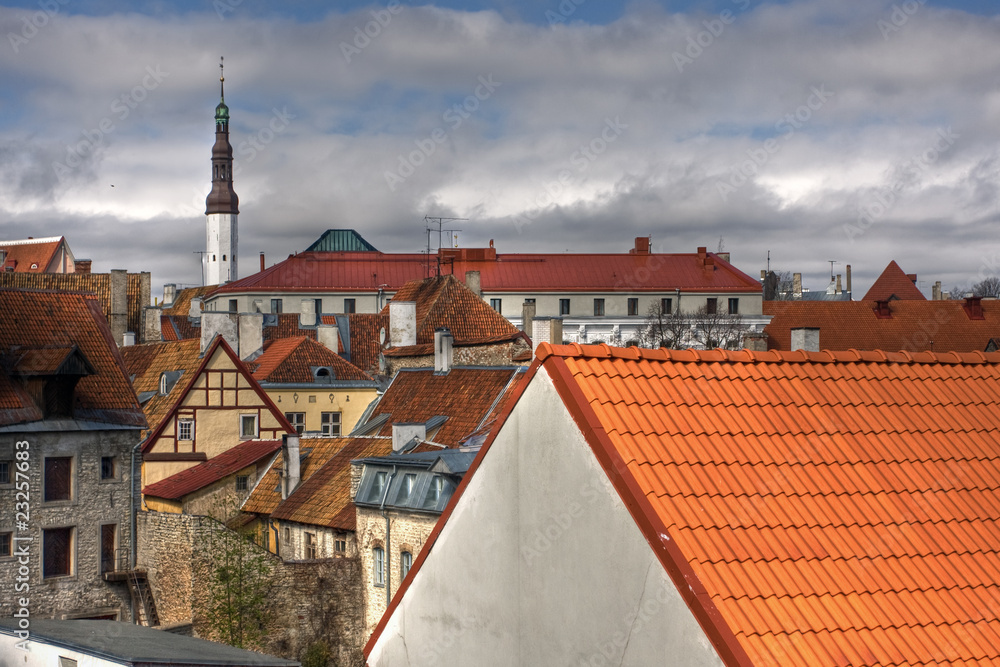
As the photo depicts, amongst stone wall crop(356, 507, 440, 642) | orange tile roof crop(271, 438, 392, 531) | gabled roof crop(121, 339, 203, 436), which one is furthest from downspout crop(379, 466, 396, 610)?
gabled roof crop(121, 339, 203, 436)

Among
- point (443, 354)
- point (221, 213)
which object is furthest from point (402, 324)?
point (221, 213)

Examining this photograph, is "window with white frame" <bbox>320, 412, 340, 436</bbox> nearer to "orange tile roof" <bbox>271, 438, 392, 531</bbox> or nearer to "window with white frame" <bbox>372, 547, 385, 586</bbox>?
"orange tile roof" <bbox>271, 438, 392, 531</bbox>

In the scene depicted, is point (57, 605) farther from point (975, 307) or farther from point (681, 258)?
point (681, 258)

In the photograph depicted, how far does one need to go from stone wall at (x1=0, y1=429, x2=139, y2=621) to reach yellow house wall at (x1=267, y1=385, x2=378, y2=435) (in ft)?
51.3

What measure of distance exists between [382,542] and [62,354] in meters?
10.2

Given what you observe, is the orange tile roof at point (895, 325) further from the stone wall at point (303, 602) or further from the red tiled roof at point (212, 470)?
the stone wall at point (303, 602)

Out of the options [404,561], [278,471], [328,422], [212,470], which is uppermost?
[328,422]

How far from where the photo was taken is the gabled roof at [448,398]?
113 feet

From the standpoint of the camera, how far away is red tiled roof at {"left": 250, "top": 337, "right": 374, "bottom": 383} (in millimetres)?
49719

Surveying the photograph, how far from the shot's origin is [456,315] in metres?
58.6

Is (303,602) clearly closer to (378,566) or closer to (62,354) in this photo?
(378,566)

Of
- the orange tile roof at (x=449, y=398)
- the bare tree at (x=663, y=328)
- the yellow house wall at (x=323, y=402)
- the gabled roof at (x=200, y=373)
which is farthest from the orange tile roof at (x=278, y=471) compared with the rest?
the bare tree at (x=663, y=328)

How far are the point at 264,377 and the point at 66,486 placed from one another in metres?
17.1

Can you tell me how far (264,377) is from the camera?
4934 cm
